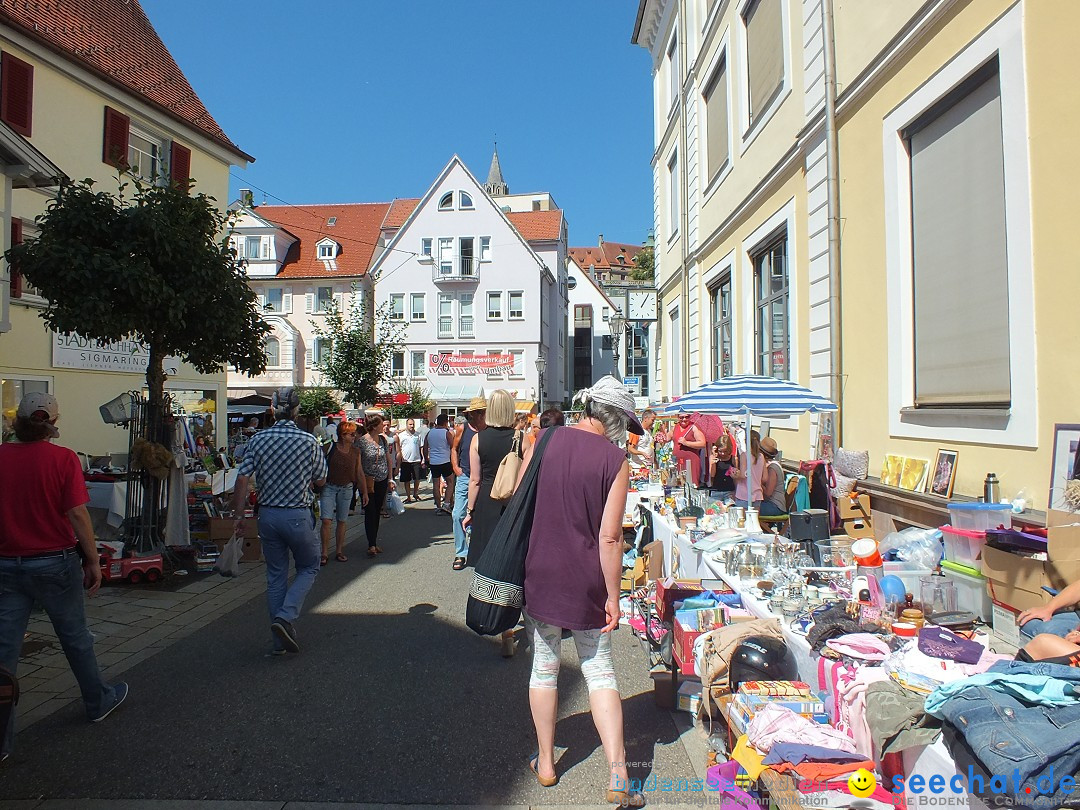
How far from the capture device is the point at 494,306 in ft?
121

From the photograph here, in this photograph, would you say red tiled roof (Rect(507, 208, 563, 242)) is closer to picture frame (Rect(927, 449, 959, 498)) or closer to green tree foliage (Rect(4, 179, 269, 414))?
green tree foliage (Rect(4, 179, 269, 414))

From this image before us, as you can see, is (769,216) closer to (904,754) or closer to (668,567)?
(668,567)

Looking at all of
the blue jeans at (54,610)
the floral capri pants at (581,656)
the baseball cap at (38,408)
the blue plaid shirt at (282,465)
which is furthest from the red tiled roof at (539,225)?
the floral capri pants at (581,656)

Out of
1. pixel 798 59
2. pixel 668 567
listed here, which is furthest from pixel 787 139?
pixel 668 567

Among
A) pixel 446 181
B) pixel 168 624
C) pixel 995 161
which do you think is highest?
pixel 446 181

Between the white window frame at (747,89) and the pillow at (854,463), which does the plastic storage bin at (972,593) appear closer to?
the pillow at (854,463)

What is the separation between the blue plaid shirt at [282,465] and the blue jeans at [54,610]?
1287mm

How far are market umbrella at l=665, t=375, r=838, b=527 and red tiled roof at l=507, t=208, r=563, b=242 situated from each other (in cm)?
3833

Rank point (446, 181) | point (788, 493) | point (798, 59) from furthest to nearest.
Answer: point (446, 181)
point (798, 59)
point (788, 493)

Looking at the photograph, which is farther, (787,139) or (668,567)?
(787,139)

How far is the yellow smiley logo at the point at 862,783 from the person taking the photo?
2.23 m

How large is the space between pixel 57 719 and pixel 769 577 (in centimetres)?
430

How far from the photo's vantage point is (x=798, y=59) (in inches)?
314

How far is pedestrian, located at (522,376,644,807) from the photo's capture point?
9.74ft
